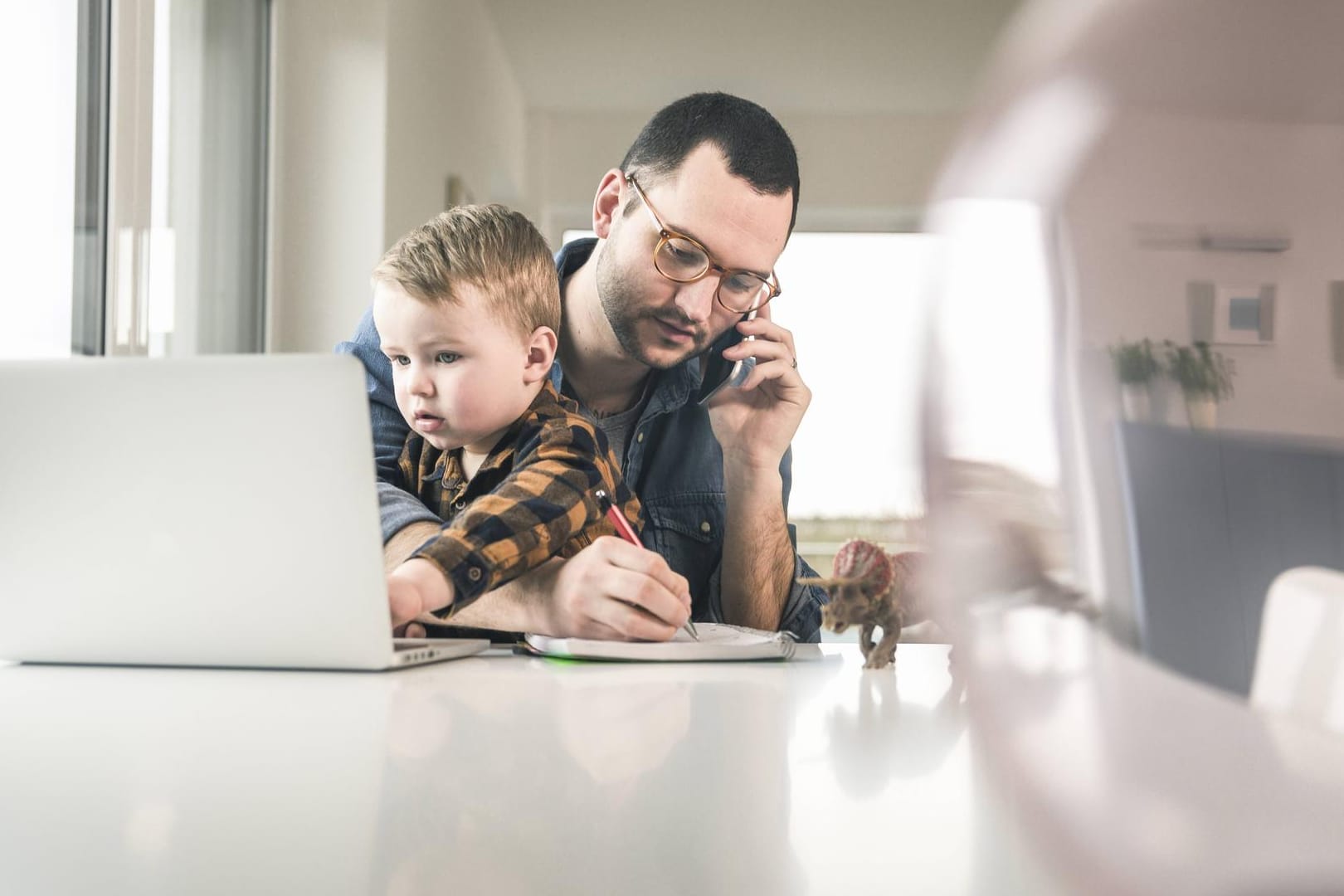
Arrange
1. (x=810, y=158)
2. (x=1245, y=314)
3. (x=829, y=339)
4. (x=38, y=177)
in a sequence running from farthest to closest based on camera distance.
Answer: (x=810, y=158) < (x=829, y=339) < (x=38, y=177) < (x=1245, y=314)

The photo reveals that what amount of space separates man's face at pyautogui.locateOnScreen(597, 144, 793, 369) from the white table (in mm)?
902

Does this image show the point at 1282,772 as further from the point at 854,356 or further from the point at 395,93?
the point at 854,356

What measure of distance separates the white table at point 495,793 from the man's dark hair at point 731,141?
976mm

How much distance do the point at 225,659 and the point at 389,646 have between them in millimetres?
116

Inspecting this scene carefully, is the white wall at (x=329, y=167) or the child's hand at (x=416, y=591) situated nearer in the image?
the child's hand at (x=416, y=591)

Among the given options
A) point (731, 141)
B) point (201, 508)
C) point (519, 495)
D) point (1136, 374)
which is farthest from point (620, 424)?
point (1136, 374)

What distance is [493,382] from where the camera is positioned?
106 cm

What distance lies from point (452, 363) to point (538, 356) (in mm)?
101

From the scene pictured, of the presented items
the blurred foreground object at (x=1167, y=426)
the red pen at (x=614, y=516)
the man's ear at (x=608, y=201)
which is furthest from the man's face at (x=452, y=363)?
the blurred foreground object at (x=1167, y=426)

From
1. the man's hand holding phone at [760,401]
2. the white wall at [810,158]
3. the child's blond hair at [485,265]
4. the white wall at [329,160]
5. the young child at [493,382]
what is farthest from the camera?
the white wall at [810,158]

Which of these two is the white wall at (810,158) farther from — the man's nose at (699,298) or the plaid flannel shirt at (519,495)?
the plaid flannel shirt at (519,495)

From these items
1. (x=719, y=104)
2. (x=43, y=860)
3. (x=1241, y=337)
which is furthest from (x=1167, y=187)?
(x=719, y=104)

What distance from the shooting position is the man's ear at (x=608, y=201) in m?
1.59

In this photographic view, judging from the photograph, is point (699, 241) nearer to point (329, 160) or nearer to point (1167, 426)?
point (1167, 426)
